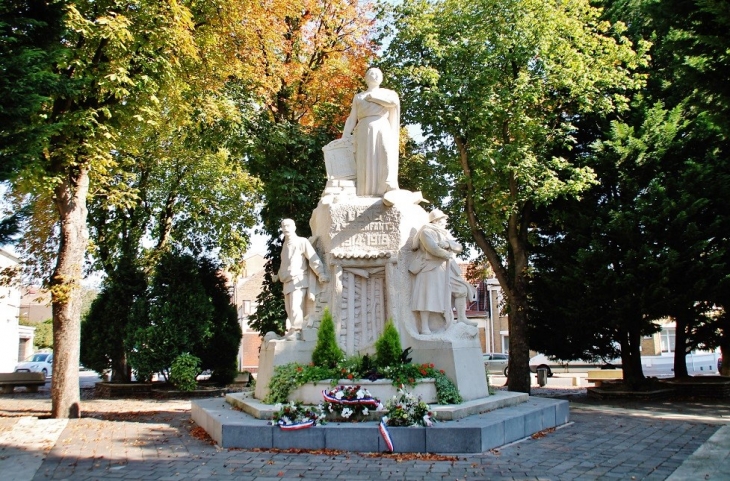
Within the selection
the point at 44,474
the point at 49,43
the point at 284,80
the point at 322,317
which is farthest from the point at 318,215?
the point at 284,80

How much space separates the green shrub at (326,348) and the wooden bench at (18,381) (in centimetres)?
1762

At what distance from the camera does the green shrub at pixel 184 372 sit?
1830 centimetres

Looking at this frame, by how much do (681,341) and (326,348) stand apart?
41.7 ft

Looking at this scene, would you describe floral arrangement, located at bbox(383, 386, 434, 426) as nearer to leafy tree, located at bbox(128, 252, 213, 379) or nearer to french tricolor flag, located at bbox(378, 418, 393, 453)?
french tricolor flag, located at bbox(378, 418, 393, 453)

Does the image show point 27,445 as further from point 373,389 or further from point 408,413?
point 408,413

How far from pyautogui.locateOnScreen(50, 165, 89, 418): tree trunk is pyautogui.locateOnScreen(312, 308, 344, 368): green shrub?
5789 mm

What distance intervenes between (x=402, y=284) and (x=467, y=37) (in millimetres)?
10003

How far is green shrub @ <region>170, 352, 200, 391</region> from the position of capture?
18297 mm

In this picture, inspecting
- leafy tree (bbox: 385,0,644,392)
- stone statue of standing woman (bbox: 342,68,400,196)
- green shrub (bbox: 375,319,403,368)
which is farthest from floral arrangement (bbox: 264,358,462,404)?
leafy tree (bbox: 385,0,644,392)

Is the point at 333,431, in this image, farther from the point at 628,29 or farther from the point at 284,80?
the point at 628,29

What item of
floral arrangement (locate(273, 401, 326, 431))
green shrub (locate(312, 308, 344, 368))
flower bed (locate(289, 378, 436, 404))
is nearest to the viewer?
floral arrangement (locate(273, 401, 326, 431))

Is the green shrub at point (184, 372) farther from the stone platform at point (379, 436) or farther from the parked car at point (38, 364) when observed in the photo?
the parked car at point (38, 364)

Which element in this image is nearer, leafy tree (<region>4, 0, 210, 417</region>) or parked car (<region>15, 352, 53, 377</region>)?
leafy tree (<region>4, 0, 210, 417</region>)

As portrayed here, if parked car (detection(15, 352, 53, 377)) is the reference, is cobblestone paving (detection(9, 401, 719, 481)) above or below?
above
